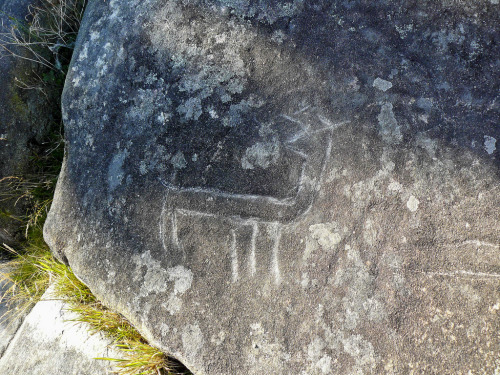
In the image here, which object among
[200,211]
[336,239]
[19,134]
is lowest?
[336,239]

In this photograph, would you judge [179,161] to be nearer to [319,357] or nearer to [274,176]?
[274,176]

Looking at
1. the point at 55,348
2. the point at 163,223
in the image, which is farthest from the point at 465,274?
the point at 55,348

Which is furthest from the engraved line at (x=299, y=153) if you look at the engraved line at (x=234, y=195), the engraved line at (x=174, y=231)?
the engraved line at (x=174, y=231)

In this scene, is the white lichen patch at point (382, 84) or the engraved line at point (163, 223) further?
the engraved line at point (163, 223)

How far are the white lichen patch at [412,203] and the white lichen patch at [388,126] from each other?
0.22 metres

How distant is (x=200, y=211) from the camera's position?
173 cm

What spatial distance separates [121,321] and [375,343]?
3.95 feet

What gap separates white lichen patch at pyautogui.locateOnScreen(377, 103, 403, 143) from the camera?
161 centimetres

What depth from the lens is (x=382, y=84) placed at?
5.39 feet

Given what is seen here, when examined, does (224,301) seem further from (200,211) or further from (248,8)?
(248,8)

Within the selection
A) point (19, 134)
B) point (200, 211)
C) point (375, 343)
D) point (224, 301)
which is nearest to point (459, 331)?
point (375, 343)

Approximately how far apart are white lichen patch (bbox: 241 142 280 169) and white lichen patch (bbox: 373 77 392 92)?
17.7 inches

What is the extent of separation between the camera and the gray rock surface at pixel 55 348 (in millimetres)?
2047

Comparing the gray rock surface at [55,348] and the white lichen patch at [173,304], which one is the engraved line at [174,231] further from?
the gray rock surface at [55,348]
